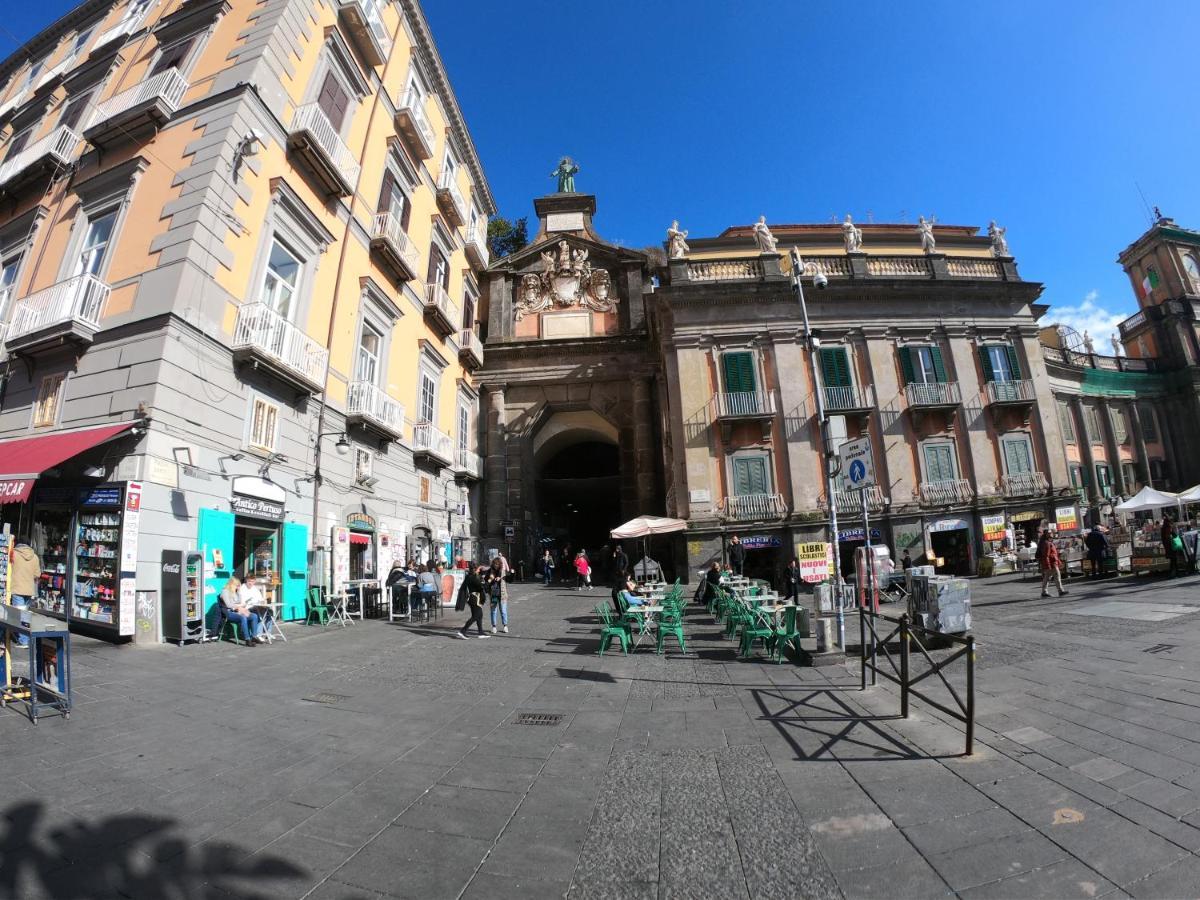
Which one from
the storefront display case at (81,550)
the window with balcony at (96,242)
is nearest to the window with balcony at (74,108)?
the window with balcony at (96,242)

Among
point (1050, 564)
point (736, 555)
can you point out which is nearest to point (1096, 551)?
point (1050, 564)

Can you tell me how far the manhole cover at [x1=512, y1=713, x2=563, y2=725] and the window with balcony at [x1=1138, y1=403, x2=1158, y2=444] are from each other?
130ft

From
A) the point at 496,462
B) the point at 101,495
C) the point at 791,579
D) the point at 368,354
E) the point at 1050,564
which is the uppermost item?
the point at 368,354

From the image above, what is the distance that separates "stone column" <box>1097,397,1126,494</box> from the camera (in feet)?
93.4

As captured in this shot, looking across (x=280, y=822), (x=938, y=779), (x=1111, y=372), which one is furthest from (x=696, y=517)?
(x=1111, y=372)

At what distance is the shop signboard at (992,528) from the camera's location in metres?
20.0

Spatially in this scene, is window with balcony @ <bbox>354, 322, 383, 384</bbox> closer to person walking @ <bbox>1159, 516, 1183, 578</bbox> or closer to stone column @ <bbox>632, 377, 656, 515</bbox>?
stone column @ <bbox>632, 377, 656, 515</bbox>

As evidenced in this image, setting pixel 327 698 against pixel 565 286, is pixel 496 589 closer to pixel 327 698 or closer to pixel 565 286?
pixel 327 698

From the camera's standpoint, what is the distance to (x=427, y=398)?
19672 millimetres

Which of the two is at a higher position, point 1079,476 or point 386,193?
point 386,193

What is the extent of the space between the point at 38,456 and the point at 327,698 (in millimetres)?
7544

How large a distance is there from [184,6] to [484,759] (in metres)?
18.6

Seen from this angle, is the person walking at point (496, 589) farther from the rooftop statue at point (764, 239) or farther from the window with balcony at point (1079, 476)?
the window with balcony at point (1079, 476)

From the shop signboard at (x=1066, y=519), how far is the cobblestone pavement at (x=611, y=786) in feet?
57.8
